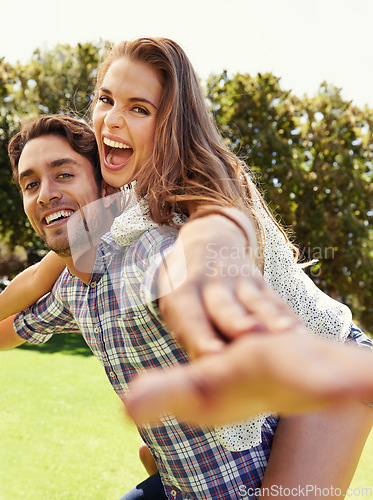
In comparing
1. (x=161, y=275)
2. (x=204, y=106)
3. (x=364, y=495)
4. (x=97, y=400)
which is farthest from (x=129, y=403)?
(x=97, y=400)

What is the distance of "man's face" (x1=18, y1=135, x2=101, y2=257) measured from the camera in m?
2.00

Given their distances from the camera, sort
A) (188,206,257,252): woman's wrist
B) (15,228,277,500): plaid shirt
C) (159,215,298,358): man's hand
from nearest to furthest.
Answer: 1. (159,215,298,358): man's hand
2. (188,206,257,252): woman's wrist
3. (15,228,277,500): plaid shirt

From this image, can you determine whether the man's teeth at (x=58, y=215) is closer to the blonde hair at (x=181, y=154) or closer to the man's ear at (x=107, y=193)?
the man's ear at (x=107, y=193)

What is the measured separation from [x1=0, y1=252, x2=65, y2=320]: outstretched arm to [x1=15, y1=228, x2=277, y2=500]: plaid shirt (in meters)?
0.53

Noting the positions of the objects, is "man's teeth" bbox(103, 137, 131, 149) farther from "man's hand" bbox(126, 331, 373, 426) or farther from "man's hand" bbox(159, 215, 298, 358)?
"man's hand" bbox(126, 331, 373, 426)

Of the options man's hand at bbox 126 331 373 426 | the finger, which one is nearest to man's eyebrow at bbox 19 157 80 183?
the finger

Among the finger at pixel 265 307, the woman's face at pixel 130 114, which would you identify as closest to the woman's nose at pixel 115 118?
the woman's face at pixel 130 114

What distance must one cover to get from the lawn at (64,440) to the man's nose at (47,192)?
6.82 feet

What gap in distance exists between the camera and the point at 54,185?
206cm

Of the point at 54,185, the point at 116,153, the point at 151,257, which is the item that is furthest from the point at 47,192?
the point at 151,257

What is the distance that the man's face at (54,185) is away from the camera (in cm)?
200

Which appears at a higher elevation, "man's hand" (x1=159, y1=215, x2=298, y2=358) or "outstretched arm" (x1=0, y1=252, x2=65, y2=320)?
"man's hand" (x1=159, y1=215, x2=298, y2=358)

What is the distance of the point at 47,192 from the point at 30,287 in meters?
0.59

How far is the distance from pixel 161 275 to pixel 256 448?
0.98m
